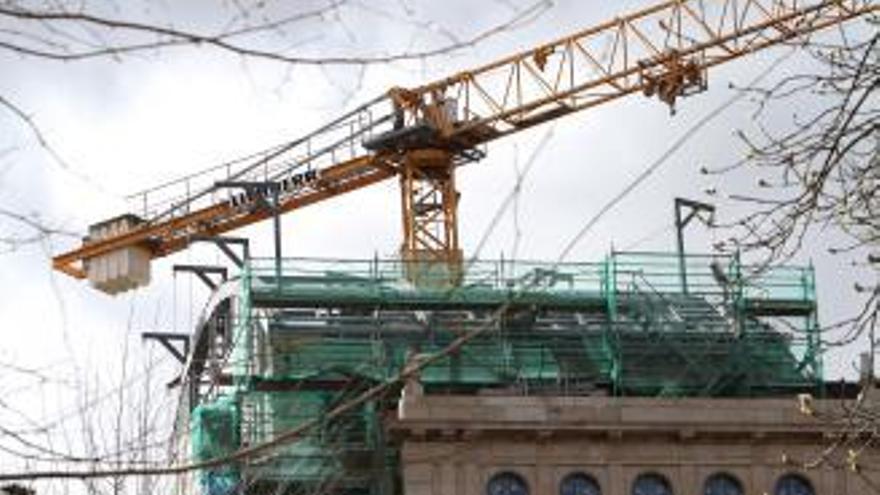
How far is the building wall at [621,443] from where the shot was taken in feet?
182

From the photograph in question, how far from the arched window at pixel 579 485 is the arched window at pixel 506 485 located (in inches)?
37.4

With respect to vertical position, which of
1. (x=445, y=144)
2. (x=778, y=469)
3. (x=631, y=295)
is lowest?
(x=778, y=469)

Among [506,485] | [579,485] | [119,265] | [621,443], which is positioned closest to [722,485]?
[621,443]

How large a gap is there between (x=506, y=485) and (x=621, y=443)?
2940mm

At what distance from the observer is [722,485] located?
5766cm

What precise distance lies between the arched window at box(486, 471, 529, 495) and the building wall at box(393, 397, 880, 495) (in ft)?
0.43

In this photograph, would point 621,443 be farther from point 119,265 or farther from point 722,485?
point 119,265

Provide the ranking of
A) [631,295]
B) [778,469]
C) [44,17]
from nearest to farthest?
[44,17] → [778,469] → [631,295]

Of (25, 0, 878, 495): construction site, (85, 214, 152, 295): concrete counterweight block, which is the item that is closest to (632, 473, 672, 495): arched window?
(25, 0, 878, 495): construction site

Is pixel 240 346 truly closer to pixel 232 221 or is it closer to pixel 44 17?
pixel 232 221

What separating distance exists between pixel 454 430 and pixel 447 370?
612 centimetres

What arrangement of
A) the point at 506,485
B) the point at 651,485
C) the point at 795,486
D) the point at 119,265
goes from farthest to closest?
the point at 119,265 < the point at 795,486 < the point at 651,485 < the point at 506,485

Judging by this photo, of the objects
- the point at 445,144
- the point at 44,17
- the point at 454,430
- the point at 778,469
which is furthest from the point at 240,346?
the point at 44,17

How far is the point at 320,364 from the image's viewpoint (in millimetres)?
57469
